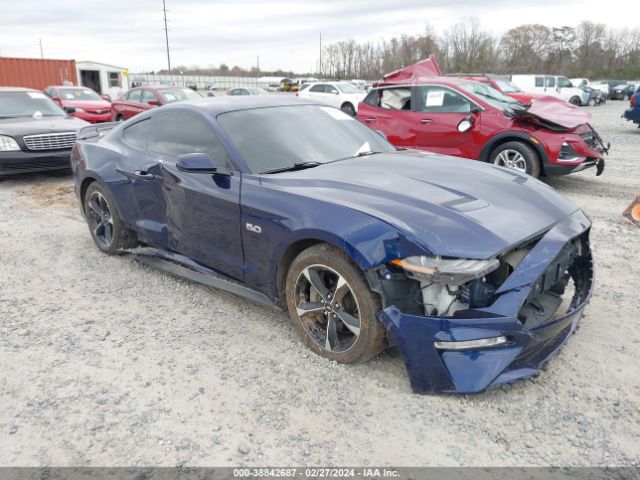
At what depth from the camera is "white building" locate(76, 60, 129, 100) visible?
97.2ft

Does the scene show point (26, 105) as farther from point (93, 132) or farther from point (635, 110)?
point (635, 110)

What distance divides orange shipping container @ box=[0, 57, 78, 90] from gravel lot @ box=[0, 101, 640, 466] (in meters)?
23.9

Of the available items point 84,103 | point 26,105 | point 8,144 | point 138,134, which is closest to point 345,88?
point 84,103

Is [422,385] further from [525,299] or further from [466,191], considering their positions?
[466,191]

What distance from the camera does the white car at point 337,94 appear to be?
21164mm

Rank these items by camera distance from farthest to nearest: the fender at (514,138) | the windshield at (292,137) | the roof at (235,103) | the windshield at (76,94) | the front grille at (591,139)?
the windshield at (76,94) < the front grille at (591,139) < the fender at (514,138) < the roof at (235,103) < the windshield at (292,137)

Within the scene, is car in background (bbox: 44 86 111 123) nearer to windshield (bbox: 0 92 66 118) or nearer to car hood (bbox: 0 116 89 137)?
windshield (bbox: 0 92 66 118)

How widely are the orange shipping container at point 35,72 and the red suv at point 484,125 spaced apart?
21402mm

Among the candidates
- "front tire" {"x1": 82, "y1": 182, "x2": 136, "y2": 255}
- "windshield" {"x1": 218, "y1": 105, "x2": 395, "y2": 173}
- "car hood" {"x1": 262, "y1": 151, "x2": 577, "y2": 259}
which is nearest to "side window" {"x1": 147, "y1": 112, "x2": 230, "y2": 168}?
"windshield" {"x1": 218, "y1": 105, "x2": 395, "y2": 173}

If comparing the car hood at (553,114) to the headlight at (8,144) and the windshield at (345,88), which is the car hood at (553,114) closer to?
the headlight at (8,144)

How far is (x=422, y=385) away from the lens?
260 cm

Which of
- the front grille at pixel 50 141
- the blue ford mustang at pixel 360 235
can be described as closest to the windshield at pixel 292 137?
the blue ford mustang at pixel 360 235

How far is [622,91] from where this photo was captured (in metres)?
37.2

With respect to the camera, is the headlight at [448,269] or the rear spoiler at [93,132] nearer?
the headlight at [448,269]
